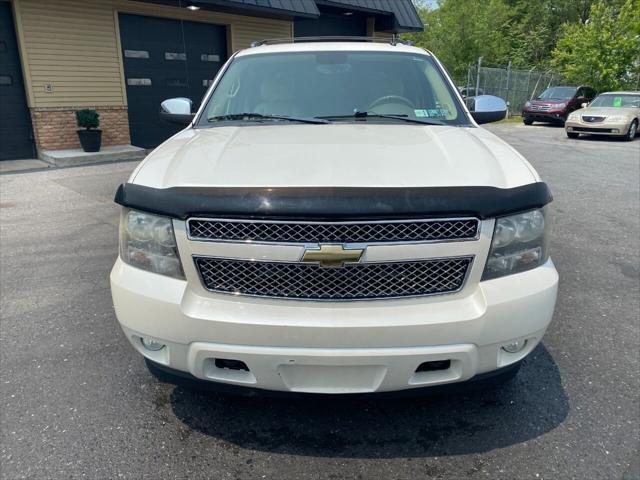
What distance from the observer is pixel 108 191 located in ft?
25.6

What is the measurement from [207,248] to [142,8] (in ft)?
39.0

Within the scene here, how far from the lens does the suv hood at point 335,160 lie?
2.04m

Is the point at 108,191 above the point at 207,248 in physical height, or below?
below

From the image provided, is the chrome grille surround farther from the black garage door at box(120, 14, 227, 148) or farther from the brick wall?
the brick wall

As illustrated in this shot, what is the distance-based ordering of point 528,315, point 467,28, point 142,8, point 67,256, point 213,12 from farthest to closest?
point 467,28 → point 213,12 → point 142,8 → point 67,256 → point 528,315

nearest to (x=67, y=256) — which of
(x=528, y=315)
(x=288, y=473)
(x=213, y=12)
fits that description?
(x=288, y=473)

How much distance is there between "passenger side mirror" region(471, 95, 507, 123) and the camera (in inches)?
147

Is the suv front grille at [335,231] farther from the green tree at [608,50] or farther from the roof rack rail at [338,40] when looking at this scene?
the green tree at [608,50]

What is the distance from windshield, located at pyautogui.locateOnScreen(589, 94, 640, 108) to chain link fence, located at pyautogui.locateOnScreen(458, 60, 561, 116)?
560 centimetres

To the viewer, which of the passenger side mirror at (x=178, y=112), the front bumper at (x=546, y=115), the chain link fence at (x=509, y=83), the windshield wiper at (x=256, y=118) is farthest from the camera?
the chain link fence at (x=509, y=83)

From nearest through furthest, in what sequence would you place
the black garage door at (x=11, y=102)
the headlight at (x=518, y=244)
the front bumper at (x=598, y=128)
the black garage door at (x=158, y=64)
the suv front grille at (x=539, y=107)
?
1. the headlight at (x=518, y=244)
2. the black garage door at (x=11, y=102)
3. the black garage door at (x=158, y=64)
4. the front bumper at (x=598, y=128)
5. the suv front grille at (x=539, y=107)

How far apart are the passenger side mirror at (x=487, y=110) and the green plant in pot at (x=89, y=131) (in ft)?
30.7

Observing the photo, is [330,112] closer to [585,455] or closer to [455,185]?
[455,185]

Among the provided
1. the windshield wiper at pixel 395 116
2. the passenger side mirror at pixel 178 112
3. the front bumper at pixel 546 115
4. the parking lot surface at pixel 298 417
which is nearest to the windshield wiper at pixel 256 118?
the windshield wiper at pixel 395 116
